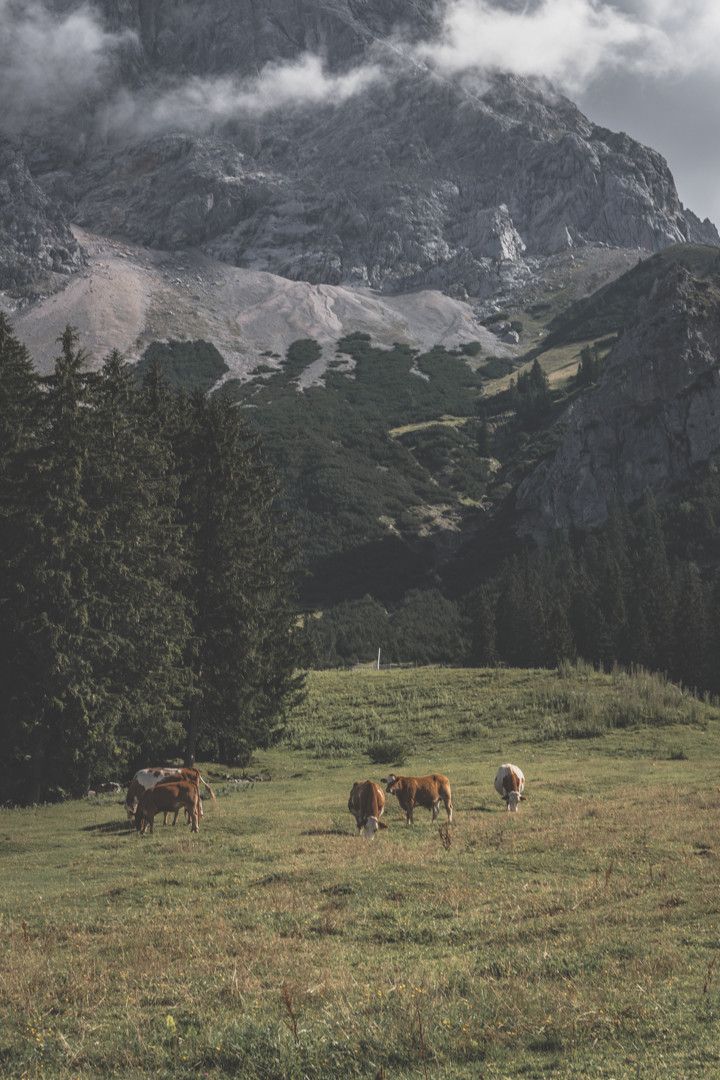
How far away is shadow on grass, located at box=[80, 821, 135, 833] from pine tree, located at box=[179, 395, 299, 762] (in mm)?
12654

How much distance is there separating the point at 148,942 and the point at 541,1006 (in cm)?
Answer: 580

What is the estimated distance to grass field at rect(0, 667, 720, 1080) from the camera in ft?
25.9

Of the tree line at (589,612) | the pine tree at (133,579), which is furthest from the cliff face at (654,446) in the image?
the pine tree at (133,579)

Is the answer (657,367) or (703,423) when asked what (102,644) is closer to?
(703,423)

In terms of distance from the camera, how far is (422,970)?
10.4 meters

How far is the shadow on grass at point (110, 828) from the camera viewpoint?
24.6m

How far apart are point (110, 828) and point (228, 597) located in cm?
1683

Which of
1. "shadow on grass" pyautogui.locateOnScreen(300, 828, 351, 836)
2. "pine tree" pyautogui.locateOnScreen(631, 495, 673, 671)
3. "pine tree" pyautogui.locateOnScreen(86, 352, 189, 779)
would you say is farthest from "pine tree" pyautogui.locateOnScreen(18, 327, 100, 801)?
"pine tree" pyautogui.locateOnScreen(631, 495, 673, 671)

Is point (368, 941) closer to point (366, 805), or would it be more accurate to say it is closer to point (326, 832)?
point (366, 805)

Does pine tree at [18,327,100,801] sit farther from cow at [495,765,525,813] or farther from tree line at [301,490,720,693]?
tree line at [301,490,720,693]

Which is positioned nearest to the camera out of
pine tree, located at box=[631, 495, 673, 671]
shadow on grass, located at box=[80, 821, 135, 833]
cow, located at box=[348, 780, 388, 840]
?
cow, located at box=[348, 780, 388, 840]

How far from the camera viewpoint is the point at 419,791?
24141 mm

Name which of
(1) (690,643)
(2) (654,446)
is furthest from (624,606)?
(2) (654,446)

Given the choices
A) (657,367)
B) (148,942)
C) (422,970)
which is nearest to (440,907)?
(422,970)
